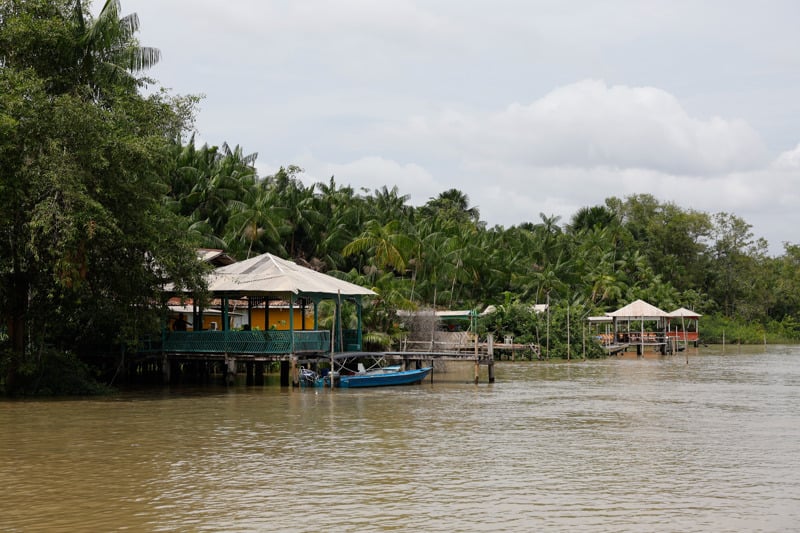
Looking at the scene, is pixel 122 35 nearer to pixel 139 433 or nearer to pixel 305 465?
pixel 139 433

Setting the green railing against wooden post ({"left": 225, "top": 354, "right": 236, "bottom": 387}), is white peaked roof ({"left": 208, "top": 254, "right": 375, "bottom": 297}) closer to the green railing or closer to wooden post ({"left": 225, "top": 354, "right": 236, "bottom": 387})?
the green railing

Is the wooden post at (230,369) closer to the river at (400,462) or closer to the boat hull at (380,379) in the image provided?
the river at (400,462)

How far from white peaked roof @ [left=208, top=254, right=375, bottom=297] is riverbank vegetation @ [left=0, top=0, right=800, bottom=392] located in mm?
1921

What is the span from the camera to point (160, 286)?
2727 cm

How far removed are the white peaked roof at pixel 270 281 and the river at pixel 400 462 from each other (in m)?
3.18

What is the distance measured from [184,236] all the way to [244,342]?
4.46m

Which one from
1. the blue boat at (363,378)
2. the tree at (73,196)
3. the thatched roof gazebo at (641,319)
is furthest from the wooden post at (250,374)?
the thatched roof gazebo at (641,319)

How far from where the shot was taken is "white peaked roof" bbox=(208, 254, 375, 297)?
28625 millimetres

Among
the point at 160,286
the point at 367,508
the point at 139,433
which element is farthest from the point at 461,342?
the point at 367,508

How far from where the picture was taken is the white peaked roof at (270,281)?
28625 mm

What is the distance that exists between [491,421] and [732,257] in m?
64.3

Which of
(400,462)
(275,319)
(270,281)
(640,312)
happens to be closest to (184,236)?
(270,281)

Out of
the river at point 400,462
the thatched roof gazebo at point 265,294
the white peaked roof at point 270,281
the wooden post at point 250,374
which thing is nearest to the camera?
the river at point 400,462

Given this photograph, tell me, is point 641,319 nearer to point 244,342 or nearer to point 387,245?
point 387,245
